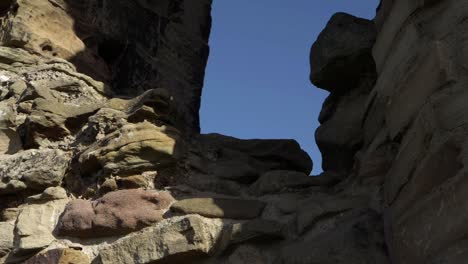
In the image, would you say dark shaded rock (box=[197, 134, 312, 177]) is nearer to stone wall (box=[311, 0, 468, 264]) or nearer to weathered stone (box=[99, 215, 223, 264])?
stone wall (box=[311, 0, 468, 264])

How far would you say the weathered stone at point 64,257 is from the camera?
2.35 metres

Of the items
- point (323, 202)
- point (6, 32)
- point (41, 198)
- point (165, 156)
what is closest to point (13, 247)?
point (41, 198)

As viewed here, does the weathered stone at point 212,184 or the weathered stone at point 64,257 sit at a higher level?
the weathered stone at point 212,184

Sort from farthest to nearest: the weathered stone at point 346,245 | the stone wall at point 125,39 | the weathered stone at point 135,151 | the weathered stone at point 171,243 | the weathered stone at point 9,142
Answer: the stone wall at point 125,39, the weathered stone at point 9,142, the weathered stone at point 135,151, the weathered stone at point 171,243, the weathered stone at point 346,245

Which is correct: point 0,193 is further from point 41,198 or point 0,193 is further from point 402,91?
point 402,91

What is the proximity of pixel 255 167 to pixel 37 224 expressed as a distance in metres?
0.81

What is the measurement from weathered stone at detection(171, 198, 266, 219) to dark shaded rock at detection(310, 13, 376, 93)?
71cm

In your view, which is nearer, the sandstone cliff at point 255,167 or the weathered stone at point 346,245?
the sandstone cliff at point 255,167

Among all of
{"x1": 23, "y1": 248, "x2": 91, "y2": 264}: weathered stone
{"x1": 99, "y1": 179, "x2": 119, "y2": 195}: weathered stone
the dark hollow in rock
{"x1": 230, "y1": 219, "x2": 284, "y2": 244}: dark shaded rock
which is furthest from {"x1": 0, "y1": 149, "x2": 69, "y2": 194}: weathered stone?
the dark hollow in rock

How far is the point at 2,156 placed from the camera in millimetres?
3008

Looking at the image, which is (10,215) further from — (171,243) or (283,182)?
(283,182)

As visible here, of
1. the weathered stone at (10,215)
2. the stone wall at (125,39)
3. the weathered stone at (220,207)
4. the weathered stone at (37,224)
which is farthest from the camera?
the stone wall at (125,39)

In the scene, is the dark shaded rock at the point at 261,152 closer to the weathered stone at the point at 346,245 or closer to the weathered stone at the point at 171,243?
the weathered stone at the point at 171,243

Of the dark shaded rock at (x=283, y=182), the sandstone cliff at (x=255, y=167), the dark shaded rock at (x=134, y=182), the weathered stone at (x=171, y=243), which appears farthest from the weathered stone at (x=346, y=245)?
the dark shaded rock at (x=134, y=182)
